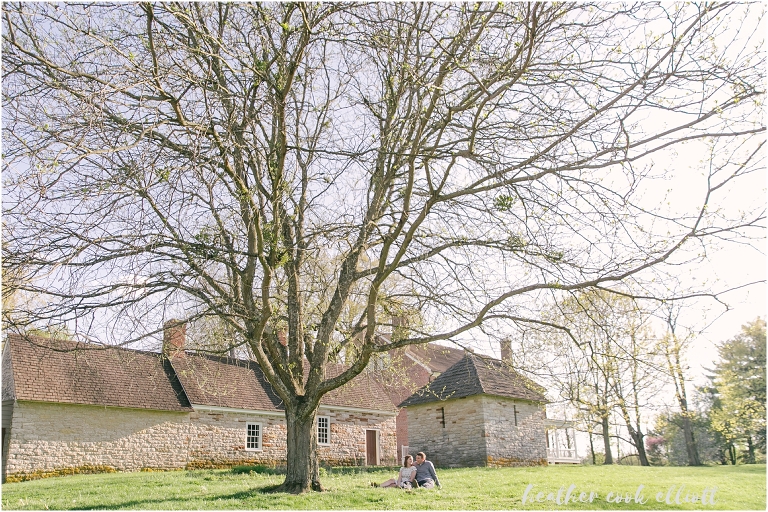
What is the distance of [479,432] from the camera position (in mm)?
23203

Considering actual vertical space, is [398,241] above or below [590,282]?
above

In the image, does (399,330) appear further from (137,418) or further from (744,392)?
(744,392)

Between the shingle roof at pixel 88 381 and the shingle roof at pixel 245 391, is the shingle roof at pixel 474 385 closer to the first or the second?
the shingle roof at pixel 245 391

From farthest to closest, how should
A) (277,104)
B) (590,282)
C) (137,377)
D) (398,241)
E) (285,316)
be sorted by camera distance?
(137,377), (285,316), (398,241), (590,282), (277,104)

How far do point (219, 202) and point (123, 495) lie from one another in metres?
6.59

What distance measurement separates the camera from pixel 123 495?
11695mm

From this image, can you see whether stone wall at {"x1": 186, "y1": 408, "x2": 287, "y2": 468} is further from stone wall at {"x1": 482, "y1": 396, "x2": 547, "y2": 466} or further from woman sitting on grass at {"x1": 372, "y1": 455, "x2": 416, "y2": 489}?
woman sitting on grass at {"x1": 372, "y1": 455, "x2": 416, "y2": 489}

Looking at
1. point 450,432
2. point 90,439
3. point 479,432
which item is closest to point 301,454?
point 90,439

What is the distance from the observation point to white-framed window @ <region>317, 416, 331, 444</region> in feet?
87.7

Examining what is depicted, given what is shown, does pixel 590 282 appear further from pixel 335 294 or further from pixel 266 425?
pixel 266 425

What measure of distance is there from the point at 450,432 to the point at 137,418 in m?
12.8

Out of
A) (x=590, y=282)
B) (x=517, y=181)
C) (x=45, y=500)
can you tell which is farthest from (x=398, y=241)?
(x=45, y=500)

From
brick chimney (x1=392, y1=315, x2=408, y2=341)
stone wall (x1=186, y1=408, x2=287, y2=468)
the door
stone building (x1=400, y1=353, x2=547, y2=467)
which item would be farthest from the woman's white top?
the door

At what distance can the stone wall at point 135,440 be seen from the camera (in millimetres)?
19500
